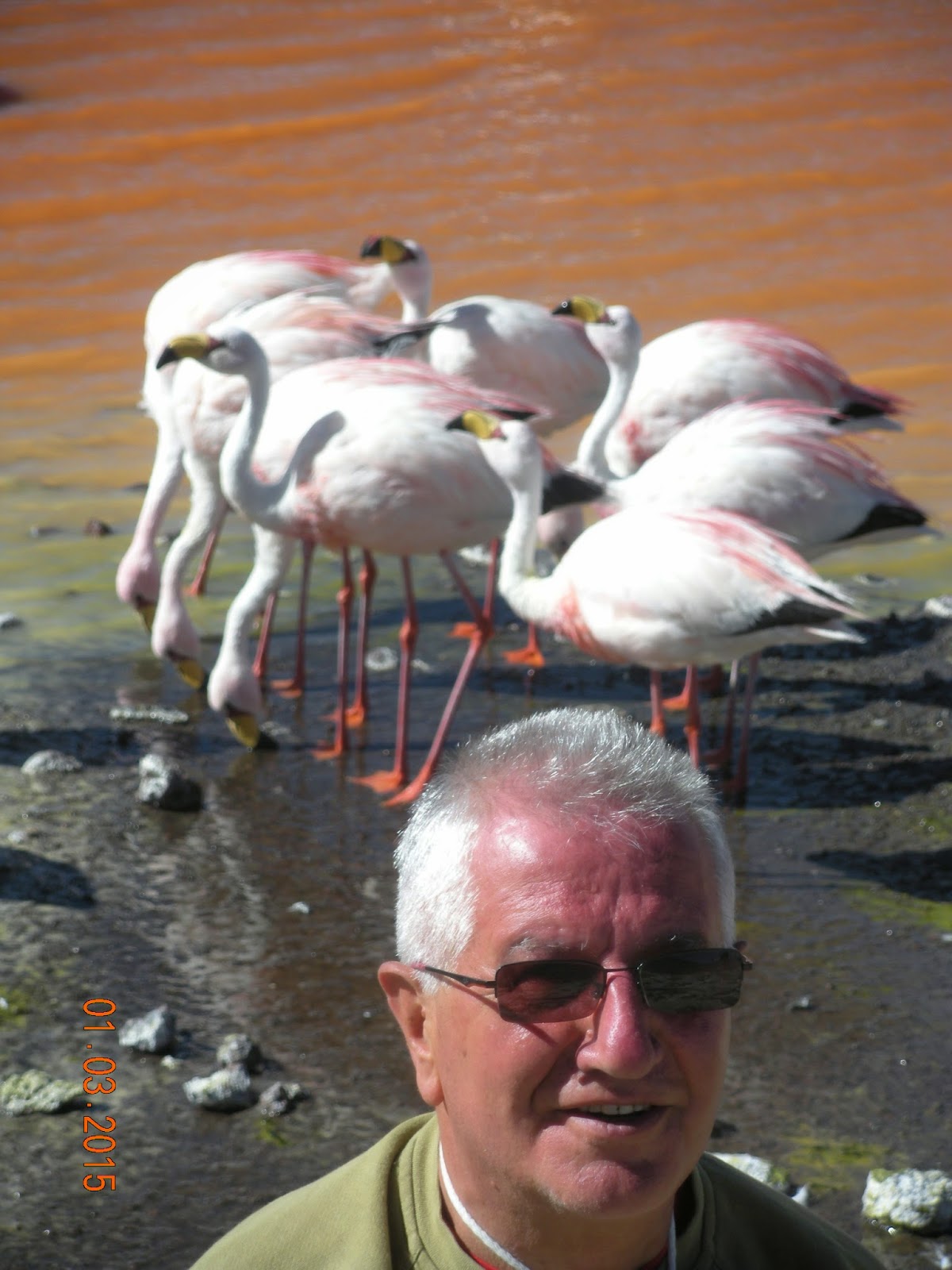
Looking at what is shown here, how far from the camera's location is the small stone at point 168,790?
544 cm

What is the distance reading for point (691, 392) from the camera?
727cm

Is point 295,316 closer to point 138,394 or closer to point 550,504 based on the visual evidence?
point 550,504

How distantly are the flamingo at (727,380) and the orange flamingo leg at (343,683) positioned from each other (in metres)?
1.30

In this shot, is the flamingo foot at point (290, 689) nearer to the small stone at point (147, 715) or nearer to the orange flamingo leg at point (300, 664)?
the orange flamingo leg at point (300, 664)

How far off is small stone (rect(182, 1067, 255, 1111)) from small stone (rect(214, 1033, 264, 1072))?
68 mm

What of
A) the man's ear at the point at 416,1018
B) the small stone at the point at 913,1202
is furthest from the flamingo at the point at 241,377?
the man's ear at the point at 416,1018

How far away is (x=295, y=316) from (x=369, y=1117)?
430 cm

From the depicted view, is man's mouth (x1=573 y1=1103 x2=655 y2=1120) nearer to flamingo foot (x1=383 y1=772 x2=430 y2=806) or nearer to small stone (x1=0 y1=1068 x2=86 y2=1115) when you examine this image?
small stone (x1=0 y1=1068 x2=86 y2=1115)

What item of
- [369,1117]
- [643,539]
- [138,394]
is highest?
[643,539]

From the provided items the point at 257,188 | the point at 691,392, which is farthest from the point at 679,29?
the point at 691,392

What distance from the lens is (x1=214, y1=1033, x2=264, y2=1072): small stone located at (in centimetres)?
389

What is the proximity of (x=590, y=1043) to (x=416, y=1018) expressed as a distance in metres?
0.26

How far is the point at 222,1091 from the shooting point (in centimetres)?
377

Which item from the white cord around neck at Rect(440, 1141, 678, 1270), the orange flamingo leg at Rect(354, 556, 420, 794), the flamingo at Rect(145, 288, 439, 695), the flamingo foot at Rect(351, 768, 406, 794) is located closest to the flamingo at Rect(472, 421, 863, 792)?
the orange flamingo leg at Rect(354, 556, 420, 794)
